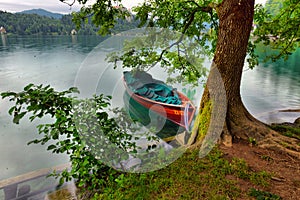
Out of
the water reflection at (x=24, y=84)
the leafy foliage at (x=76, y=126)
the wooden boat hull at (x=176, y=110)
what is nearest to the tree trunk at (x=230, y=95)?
the leafy foliage at (x=76, y=126)

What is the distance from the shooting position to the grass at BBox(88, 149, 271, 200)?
2.04m

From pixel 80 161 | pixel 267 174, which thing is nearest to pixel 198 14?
pixel 267 174

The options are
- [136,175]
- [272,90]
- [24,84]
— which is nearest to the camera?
[136,175]

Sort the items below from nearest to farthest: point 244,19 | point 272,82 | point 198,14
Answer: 1. point 244,19
2. point 198,14
3. point 272,82

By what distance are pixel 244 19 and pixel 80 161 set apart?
2297 millimetres

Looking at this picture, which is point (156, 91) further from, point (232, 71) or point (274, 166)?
point (274, 166)

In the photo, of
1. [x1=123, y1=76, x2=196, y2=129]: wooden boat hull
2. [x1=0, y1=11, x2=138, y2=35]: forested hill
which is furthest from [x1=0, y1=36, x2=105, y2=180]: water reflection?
[x1=0, y1=11, x2=138, y2=35]: forested hill

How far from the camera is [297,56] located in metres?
22.4

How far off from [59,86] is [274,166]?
12.8m

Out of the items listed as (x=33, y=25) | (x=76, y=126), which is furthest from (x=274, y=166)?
(x=33, y=25)

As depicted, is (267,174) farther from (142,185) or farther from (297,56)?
(297,56)

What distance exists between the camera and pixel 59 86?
43.5 ft

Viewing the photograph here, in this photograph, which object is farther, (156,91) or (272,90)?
(272,90)

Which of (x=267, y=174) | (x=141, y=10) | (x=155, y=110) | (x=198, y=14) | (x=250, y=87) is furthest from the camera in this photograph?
(x=250, y=87)
